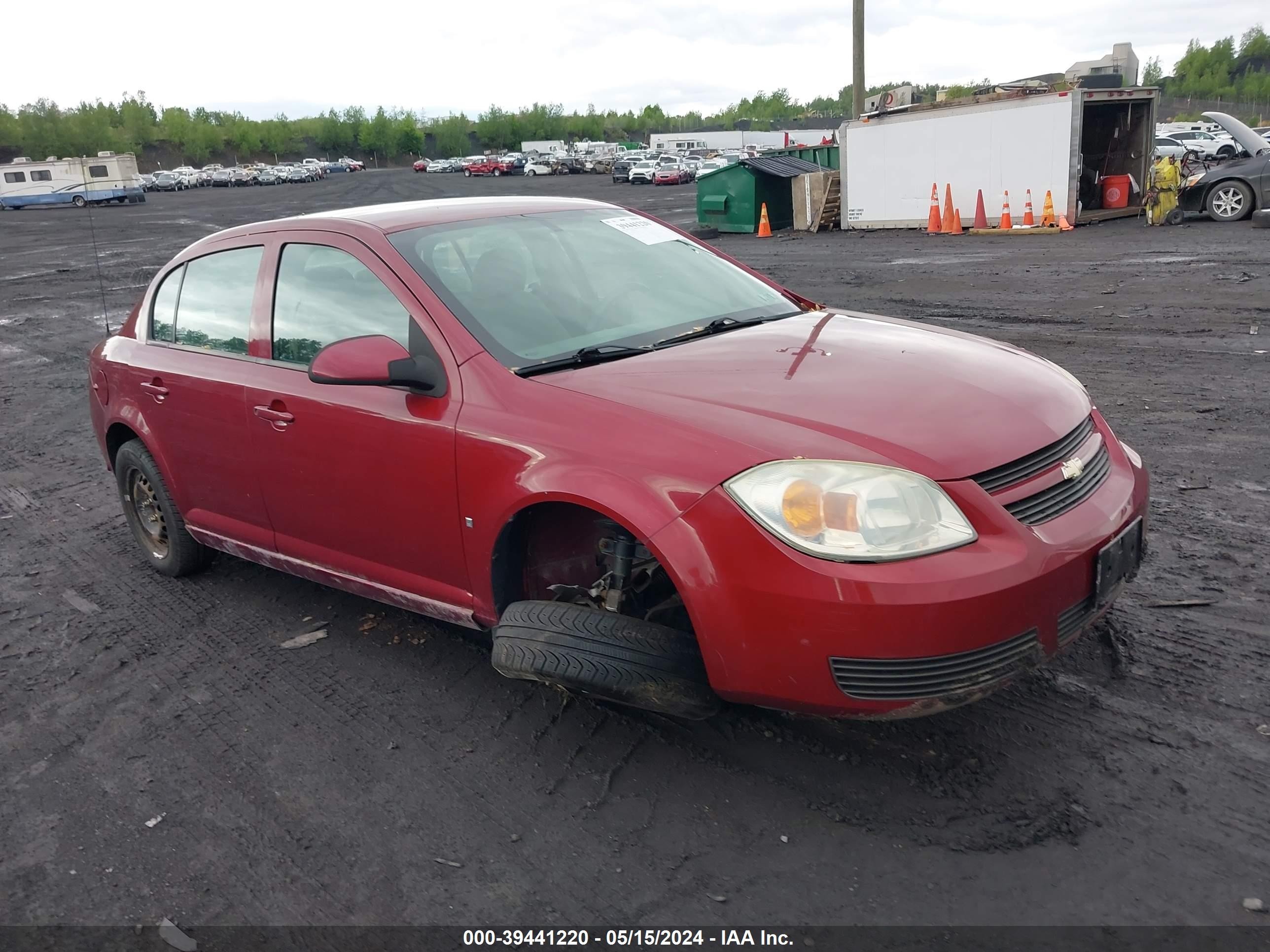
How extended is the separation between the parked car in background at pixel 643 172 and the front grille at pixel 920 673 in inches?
2133

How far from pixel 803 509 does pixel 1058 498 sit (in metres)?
0.78

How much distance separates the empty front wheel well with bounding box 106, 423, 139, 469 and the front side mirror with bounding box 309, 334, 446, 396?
2.18 meters

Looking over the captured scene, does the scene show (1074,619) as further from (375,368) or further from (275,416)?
(275,416)

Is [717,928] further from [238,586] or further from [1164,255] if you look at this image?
[1164,255]

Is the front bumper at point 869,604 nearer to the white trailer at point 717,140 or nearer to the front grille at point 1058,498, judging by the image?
the front grille at point 1058,498

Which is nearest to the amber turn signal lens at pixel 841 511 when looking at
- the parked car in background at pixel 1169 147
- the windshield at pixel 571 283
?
the windshield at pixel 571 283

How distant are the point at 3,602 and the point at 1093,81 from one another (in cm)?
2131

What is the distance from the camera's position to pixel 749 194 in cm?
2358

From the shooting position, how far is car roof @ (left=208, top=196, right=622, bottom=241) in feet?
12.8

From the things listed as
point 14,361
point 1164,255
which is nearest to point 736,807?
point 14,361

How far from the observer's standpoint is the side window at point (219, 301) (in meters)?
4.24

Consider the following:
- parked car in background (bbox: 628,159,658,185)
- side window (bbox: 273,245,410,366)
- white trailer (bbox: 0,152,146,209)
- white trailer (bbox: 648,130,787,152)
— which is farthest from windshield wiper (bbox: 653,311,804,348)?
white trailer (bbox: 648,130,787,152)

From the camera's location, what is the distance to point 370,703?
369cm

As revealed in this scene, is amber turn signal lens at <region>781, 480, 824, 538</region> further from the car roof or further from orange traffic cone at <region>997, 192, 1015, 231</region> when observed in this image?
orange traffic cone at <region>997, 192, 1015, 231</region>
